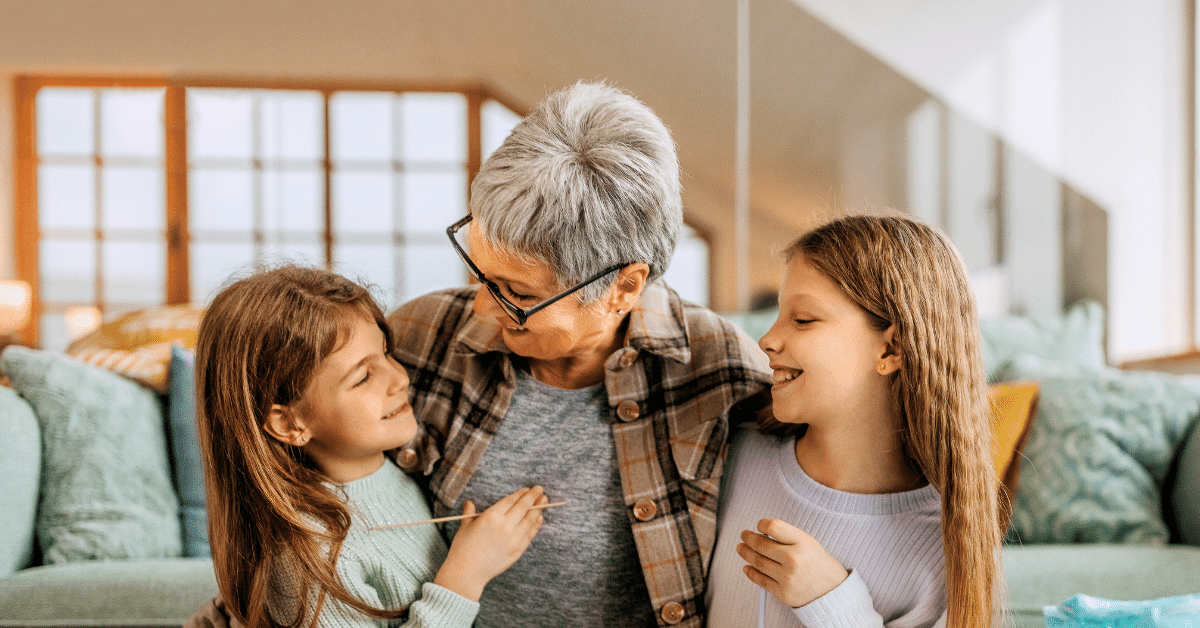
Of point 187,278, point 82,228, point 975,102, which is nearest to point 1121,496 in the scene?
point 975,102

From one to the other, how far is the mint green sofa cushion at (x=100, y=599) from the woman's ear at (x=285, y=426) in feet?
2.55

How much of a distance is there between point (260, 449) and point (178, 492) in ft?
3.64

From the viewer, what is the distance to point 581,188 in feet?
3.36

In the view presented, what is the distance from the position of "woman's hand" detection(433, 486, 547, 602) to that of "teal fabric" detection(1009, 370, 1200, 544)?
4.47 feet

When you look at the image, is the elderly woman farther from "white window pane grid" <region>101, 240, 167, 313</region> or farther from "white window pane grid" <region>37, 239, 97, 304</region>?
"white window pane grid" <region>37, 239, 97, 304</region>

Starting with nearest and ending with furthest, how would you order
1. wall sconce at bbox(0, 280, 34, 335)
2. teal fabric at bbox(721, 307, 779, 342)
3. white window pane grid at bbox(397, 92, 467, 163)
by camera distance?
teal fabric at bbox(721, 307, 779, 342) < wall sconce at bbox(0, 280, 34, 335) < white window pane grid at bbox(397, 92, 467, 163)

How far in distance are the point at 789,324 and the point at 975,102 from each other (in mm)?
3016

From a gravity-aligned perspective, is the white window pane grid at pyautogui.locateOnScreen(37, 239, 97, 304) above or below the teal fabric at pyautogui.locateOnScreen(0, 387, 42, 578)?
above

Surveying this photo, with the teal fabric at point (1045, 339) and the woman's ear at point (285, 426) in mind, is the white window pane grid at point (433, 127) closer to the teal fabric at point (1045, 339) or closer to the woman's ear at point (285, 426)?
the teal fabric at point (1045, 339)

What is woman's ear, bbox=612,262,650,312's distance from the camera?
1.10 meters

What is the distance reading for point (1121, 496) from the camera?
1.89 m

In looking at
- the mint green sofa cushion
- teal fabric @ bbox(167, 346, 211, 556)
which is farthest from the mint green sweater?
teal fabric @ bbox(167, 346, 211, 556)

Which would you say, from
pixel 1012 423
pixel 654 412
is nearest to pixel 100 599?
pixel 654 412

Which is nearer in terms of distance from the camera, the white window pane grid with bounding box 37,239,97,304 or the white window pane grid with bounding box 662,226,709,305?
the white window pane grid with bounding box 662,226,709,305
